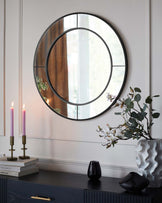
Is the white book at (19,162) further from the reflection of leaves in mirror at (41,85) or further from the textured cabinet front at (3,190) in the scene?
the reflection of leaves in mirror at (41,85)

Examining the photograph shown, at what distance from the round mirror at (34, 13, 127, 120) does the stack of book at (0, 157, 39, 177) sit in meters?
0.42

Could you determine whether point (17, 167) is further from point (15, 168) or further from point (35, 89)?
point (35, 89)

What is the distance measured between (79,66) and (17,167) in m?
0.79

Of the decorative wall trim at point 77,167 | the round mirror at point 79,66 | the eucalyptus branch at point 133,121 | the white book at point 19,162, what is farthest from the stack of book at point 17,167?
the eucalyptus branch at point 133,121

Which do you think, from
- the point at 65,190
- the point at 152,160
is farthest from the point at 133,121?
the point at 65,190

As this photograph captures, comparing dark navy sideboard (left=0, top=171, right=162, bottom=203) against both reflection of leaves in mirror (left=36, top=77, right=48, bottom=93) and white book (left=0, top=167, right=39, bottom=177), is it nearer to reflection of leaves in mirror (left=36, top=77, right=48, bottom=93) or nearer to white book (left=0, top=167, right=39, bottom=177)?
white book (left=0, top=167, right=39, bottom=177)

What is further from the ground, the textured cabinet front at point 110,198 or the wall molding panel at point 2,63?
the wall molding panel at point 2,63

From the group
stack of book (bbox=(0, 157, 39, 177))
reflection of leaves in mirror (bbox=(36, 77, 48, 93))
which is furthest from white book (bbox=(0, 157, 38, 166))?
reflection of leaves in mirror (bbox=(36, 77, 48, 93))

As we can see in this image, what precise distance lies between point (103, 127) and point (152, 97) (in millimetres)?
392

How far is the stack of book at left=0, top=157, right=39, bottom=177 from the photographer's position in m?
2.35

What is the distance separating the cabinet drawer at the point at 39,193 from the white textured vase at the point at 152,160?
1.32ft

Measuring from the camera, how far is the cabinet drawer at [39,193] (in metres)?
2.08

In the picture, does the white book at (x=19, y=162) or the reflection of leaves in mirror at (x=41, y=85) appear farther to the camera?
the reflection of leaves in mirror at (x=41, y=85)

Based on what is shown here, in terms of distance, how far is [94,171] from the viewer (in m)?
2.22
